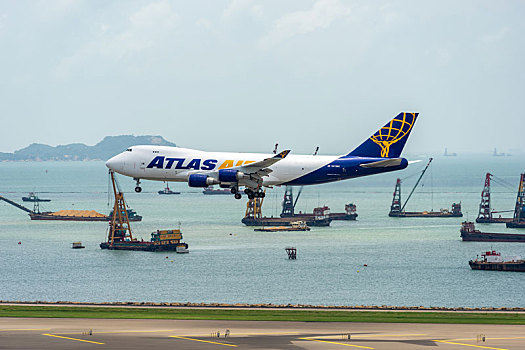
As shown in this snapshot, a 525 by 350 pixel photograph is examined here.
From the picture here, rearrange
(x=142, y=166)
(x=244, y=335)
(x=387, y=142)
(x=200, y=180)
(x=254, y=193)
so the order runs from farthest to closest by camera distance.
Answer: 1. (x=254, y=193)
2. (x=387, y=142)
3. (x=142, y=166)
4. (x=200, y=180)
5. (x=244, y=335)

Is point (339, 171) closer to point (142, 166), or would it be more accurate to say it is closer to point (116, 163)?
point (142, 166)

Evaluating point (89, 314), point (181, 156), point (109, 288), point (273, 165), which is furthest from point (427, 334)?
point (109, 288)

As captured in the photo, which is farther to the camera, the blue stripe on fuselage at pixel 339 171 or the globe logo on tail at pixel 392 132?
the globe logo on tail at pixel 392 132

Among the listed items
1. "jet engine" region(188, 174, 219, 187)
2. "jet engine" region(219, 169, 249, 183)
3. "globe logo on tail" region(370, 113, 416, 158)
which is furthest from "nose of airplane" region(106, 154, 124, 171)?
"globe logo on tail" region(370, 113, 416, 158)

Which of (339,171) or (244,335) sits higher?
(339,171)

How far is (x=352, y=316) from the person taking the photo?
99438 millimetres

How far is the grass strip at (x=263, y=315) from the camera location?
95.4m

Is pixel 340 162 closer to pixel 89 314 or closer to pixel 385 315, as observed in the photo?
pixel 385 315

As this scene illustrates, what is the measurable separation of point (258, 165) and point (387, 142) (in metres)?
15.5

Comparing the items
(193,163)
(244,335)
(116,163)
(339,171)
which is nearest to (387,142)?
(339,171)

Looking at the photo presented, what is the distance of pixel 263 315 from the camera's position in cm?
10050

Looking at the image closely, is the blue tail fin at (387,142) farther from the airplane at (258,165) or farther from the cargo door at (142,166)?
the cargo door at (142,166)

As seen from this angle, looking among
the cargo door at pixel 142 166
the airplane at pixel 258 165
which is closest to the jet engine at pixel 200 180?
the airplane at pixel 258 165

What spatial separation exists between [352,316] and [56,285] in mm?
96502
